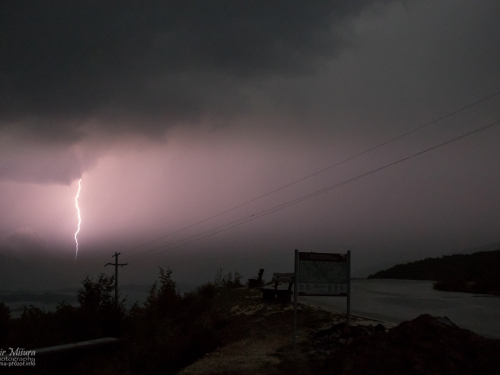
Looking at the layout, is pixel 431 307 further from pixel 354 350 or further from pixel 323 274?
pixel 354 350

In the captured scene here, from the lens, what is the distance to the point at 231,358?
1148 centimetres

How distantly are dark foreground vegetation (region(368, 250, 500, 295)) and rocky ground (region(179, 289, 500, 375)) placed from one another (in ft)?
43.7

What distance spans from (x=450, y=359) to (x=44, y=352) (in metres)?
12.1

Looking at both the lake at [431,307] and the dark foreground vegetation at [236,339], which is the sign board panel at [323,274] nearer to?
the dark foreground vegetation at [236,339]

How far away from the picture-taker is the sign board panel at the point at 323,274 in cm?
1240

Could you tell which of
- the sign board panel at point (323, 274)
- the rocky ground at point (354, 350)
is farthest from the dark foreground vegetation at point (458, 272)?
the sign board panel at point (323, 274)

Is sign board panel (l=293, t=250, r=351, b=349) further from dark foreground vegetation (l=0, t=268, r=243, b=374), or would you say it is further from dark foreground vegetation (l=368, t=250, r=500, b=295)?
dark foreground vegetation (l=368, t=250, r=500, b=295)

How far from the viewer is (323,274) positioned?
1265 cm

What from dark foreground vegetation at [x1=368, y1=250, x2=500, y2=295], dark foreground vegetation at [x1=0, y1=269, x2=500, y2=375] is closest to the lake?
dark foreground vegetation at [x1=0, y1=269, x2=500, y2=375]

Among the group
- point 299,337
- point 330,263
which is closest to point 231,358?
point 299,337

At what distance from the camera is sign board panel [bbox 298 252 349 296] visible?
1240cm

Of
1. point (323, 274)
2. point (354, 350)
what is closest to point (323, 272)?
point (323, 274)

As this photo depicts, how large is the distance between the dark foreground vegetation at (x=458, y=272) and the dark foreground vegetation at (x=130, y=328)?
12410 mm

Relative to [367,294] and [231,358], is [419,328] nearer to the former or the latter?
[231,358]
